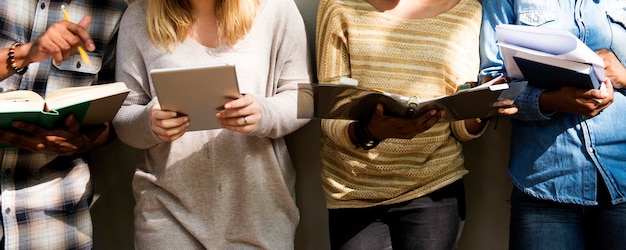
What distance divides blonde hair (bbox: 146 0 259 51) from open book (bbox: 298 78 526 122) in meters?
0.36

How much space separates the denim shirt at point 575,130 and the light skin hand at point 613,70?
0.04m

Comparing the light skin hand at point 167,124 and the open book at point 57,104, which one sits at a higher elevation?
the open book at point 57,104

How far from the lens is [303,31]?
8.38ft

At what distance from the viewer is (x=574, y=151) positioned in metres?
2.38

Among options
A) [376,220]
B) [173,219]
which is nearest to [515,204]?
[376,220]

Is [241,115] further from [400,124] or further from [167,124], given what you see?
[400,124]

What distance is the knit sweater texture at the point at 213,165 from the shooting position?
7.91 feet

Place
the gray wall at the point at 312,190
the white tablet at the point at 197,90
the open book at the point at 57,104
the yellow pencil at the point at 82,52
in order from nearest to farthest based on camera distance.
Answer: the white tablet at the point at 197,90 < the open book at the point at 57,104 < the yellow pencil at the point at 82,52 < the gray wall at the point at 312,190

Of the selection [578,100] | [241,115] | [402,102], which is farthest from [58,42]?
[578,100]

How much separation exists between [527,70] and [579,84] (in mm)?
142

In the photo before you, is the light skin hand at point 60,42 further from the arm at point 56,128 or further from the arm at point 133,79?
the arm at point 133,79

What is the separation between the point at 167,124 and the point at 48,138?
0.37 metres

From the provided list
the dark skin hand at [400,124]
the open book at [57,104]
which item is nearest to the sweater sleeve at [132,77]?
the open book at [57,104]

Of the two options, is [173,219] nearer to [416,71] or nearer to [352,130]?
[352,130]
